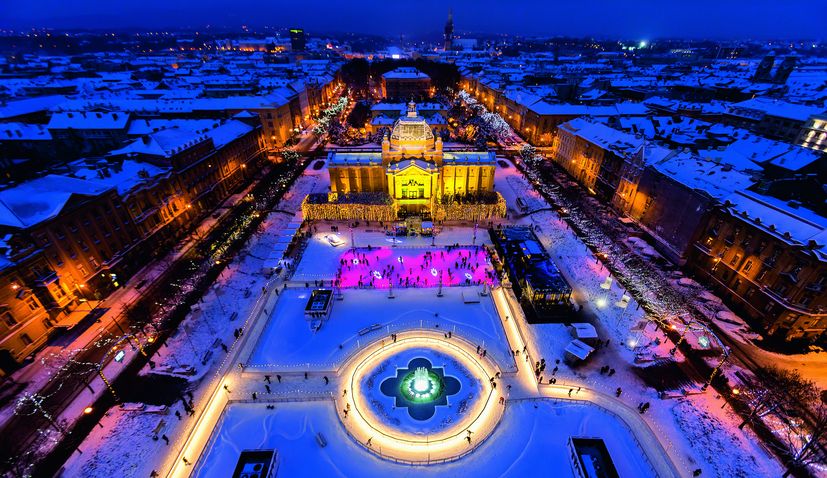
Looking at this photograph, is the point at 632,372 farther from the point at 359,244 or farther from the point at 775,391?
the point at 359,244

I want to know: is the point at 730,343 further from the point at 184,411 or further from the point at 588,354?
the point at 184,411

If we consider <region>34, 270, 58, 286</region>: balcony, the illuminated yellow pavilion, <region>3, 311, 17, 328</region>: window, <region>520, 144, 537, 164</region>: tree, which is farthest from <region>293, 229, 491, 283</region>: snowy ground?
<region>520, 144, 537, 164</region>: tree

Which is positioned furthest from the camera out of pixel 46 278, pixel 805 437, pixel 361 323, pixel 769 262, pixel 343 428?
pixel 361 323

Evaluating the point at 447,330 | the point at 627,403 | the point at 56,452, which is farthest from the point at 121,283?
the point at 627,403

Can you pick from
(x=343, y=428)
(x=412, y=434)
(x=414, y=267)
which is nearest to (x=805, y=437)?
(x=412, y=434)

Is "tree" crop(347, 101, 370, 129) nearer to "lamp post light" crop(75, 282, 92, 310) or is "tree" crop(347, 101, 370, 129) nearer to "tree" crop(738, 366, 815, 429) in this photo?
"lamp post light" crop(75, 282, 92, 310)

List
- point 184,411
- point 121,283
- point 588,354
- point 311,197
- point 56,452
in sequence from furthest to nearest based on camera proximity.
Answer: point 311,197 < point 121,283 < point 588,354 < point 184,411 < point 56,452
